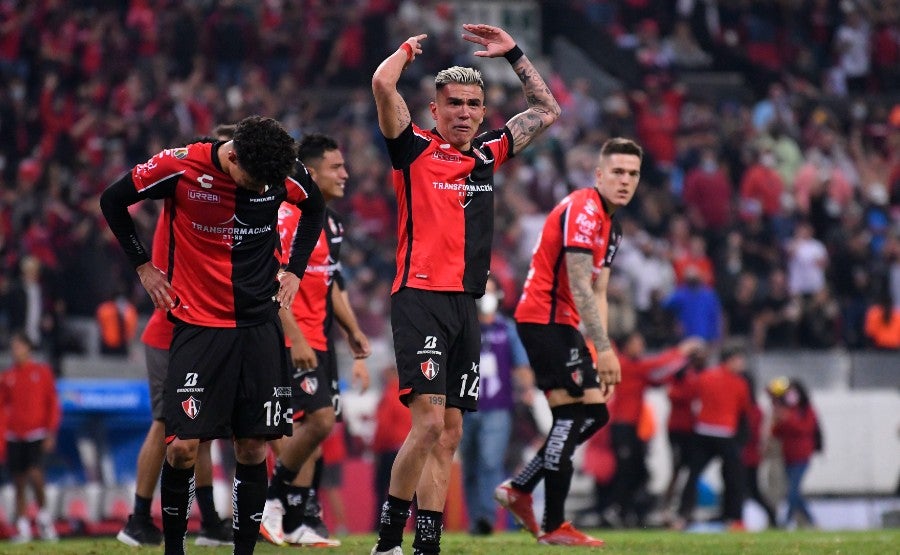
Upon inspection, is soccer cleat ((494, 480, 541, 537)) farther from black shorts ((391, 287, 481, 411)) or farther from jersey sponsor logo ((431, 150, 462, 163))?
jersey sponsor logo ((431, 150, 462, 163))

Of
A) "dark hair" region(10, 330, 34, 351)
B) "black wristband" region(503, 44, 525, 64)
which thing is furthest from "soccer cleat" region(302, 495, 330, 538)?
"dark hair" region(10, 330, 34, 351)

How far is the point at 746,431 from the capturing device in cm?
1928

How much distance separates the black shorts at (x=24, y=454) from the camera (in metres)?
17.1

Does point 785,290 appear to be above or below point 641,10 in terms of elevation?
below

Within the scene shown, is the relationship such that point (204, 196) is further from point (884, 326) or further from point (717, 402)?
point (884, 326)

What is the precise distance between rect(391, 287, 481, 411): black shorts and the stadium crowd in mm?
11554

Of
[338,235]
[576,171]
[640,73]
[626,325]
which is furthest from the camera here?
[640,73]

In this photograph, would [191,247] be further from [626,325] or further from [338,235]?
[626,325]

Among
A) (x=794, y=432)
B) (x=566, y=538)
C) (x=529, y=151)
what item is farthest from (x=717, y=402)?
(x=566, y=538)

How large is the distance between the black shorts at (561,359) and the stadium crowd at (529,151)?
9.44 m

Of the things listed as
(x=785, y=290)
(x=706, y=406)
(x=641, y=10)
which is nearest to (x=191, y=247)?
(x=706, y=406)

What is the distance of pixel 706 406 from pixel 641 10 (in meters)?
13.7

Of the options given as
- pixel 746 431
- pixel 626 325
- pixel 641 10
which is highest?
pixel 641 10

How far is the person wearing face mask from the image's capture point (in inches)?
623
